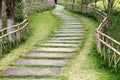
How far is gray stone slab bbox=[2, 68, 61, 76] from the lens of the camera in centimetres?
1125

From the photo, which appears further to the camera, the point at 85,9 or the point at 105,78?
the point at 85,9

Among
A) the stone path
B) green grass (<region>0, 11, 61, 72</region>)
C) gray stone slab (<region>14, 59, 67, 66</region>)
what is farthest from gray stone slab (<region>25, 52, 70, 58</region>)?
gray stone slab (<region>14, 59, 67, 66</region>)

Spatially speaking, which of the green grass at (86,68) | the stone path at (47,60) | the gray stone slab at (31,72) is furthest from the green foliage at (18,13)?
the gray stone slab at (31,72)

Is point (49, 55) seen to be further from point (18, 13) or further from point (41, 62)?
point (18, 13)

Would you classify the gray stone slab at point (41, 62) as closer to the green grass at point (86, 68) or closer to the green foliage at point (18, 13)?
the green grass at point (86, 68)

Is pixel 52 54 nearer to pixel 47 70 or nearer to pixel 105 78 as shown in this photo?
pixel 47 70

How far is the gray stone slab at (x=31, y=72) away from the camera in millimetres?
11250

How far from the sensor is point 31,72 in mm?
11508

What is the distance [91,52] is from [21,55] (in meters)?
3.34

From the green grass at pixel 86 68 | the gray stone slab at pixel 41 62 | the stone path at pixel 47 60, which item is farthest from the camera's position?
the gray stone slab at pixel 41 62

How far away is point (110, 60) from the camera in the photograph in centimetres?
1239

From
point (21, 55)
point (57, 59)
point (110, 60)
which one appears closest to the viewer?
point (110, 60)

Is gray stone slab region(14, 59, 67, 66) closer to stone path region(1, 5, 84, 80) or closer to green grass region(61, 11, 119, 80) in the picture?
stone path region(1, 5, 84, 80)

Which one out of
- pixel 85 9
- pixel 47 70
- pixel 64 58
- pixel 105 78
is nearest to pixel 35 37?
pixel 64 58
